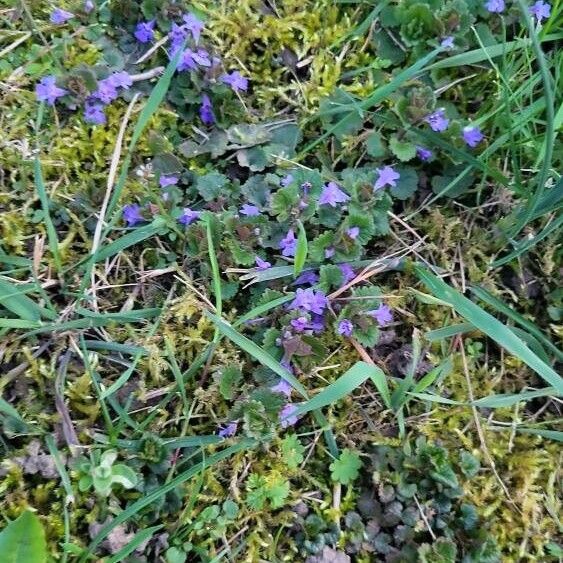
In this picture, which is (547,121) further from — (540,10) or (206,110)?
(206,110)

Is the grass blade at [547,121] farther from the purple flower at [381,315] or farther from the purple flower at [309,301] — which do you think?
the purple flower at [309,301]

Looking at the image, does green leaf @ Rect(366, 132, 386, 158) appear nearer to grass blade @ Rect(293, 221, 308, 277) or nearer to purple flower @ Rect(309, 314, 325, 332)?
grass blade @ Rect(293, 221, 308, 277)

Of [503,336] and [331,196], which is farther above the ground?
[331,196]

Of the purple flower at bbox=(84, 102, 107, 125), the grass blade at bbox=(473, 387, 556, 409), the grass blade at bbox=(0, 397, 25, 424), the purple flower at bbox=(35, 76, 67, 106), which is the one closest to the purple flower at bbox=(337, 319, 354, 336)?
the grass blade at bbox=(473, 387, 556, 409)

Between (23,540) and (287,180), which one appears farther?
(287,180)

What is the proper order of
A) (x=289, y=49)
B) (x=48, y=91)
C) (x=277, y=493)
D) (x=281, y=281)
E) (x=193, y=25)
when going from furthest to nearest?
(x=289, y=49)
(x=193, y=25)
(x=48, y=91)
(x=281, y=281)
(x=277, y=493)

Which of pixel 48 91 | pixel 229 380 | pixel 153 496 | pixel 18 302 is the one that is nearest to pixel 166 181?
pixel 48 91

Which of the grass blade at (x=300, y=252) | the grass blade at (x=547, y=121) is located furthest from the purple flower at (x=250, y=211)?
the grass blade at (x=547, y=121)
